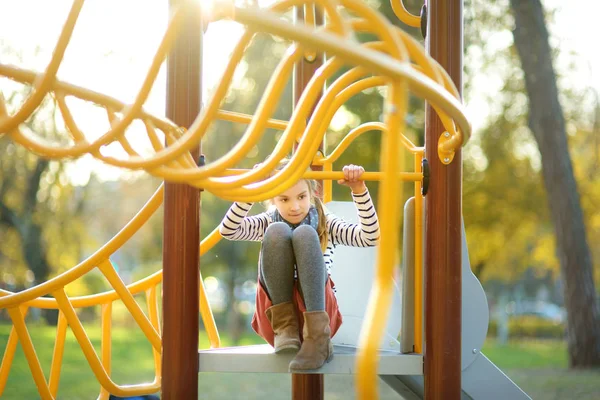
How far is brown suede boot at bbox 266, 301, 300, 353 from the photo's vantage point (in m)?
2.04

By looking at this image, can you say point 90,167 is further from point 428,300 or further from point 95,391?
point 428,300

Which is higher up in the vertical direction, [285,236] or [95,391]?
[285,236]

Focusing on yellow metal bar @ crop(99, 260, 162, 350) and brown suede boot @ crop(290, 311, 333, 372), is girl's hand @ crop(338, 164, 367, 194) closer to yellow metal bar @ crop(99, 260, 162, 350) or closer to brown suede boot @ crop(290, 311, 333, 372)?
brown suede boot @ crop(290, 311, 333, 372)

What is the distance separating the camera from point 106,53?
10.0 m

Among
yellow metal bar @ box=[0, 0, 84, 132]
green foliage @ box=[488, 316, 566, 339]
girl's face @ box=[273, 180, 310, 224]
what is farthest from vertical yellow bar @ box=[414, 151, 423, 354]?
green foliage @ box=[488, 316, 566, 339]

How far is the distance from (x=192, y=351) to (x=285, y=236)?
391mm

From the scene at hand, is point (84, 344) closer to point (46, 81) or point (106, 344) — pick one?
point (106, 344)

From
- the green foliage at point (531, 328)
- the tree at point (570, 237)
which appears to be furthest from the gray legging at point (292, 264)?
the green foliage at point (531, 328)

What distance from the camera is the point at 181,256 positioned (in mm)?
2023

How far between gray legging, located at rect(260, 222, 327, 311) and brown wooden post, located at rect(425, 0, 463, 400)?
29cm

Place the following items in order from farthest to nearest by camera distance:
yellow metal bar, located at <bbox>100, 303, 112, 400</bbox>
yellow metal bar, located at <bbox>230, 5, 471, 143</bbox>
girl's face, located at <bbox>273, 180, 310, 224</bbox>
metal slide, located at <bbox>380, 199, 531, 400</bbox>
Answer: yellow metal bar, located at <bbox>100, 303, 112, 400</bbox> → girl's face, located at <bbox>273, 180, 310, 224</bbox> → metal slide, located at <bbox>380, 199, 531, 400</bbox> → yellow metal bar, located at <bbox>230, 5, 471, 143</bbox>

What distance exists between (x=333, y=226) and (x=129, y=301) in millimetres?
668

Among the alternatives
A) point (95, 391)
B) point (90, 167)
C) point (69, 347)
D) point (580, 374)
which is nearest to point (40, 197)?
point (90, 167)

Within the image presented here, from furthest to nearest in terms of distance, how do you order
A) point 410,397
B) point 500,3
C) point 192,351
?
1. point 500,3
2. point 410,397
3. point 192,351
